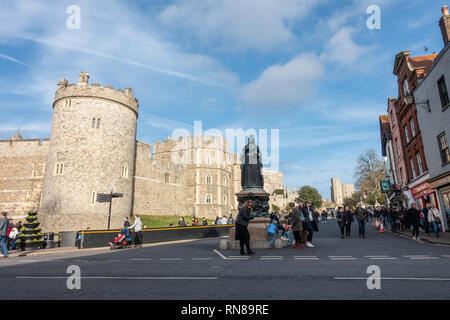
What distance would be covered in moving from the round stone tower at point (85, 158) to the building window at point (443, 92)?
2766cm

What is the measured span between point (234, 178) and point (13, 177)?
4209 centimetres

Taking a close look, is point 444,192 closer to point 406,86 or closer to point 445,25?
point 406,86

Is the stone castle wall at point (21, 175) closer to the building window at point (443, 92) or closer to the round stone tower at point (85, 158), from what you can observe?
the round stone tower at point (85, 158)

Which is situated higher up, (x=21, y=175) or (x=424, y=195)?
(x=21, y=175)

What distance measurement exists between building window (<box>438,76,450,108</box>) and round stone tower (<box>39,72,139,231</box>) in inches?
1089

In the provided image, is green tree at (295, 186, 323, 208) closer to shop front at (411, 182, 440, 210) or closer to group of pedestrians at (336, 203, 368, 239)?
shop front at (411, 182, 440, 210)

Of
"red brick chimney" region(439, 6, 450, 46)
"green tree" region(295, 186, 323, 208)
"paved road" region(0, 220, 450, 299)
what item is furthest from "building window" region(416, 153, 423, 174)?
"green tree" region(295, 186, 323, 208)

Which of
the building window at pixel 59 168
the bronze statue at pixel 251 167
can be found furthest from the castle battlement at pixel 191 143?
the bronze statue at pixel 251 167

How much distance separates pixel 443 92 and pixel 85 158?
2904cm

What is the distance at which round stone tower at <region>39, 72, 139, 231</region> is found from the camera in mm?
25766

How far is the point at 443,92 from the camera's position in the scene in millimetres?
15797

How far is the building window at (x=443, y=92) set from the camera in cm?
1556

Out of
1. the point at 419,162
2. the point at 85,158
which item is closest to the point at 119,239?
the point at 85,158
